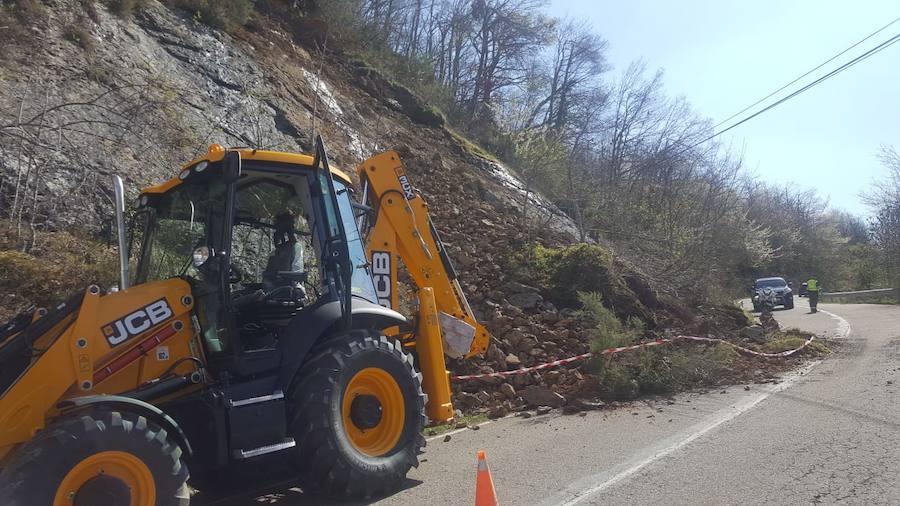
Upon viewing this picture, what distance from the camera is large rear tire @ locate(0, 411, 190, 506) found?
13.1ft

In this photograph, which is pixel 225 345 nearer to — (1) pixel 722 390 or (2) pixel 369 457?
(2) pixel 369 457

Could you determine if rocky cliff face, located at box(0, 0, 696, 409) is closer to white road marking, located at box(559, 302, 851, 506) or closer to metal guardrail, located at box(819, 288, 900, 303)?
white road marking, located at box(559, 302, 851, 506)

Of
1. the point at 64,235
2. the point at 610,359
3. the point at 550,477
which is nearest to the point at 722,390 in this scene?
the point at 610,359

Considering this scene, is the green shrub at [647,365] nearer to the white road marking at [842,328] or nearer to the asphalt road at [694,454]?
the asphalt road at [694,454]

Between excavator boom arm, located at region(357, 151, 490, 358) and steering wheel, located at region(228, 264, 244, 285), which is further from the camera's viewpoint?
excavator boom arm, located at region(357, 151, 490, 358)

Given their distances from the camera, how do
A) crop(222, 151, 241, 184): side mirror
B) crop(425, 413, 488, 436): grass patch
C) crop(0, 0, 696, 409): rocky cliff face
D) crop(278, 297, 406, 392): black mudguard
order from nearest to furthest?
crop(222, 151, 241, 184): side mirror < crop(278, 297, 406, 392): black mudguard < crop(425, 413, 488, 436): grass patch < crop(0, 0, 696, 409): rocky cliff face

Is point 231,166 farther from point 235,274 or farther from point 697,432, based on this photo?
point 697,432

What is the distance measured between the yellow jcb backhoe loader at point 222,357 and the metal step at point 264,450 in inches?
0.4

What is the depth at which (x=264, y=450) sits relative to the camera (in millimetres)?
5176

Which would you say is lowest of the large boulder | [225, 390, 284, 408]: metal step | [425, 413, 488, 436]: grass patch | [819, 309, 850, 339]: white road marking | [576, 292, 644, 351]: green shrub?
[425, 413, 488, 436]: grass patch

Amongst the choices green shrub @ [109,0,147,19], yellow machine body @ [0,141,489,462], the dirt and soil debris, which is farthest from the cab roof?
green shrub @ [109,0,147,19]

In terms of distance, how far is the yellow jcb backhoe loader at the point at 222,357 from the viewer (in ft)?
14.3

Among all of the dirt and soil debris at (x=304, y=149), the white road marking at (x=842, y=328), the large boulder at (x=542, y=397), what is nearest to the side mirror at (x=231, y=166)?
the dirt and soil debris at (x=304, y=149)

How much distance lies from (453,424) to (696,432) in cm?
286
